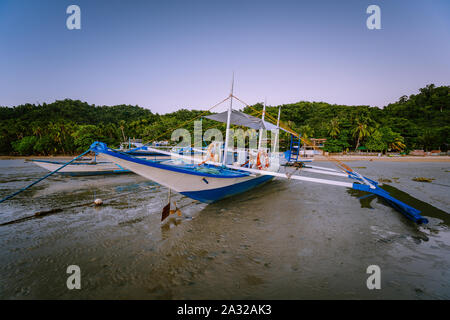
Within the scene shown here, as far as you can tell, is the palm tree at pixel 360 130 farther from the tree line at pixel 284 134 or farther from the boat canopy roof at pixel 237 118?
the boat canopy roof at pixel 237 118

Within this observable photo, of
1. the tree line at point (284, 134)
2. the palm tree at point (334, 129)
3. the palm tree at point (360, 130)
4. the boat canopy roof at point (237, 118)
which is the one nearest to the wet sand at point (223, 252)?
the boat canopy roof at point (237, 118)

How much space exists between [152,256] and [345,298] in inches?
141

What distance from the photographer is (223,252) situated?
416 centimetres

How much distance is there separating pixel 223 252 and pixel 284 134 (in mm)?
51472

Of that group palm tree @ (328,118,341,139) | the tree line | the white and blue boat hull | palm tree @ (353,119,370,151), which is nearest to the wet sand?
the white and blue boat hull

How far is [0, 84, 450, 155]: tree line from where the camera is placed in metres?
41.6

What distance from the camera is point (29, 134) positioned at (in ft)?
144

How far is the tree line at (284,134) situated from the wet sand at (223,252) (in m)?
28.1

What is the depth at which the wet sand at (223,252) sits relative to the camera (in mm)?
3021

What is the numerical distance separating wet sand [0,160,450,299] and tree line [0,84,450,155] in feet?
92.3

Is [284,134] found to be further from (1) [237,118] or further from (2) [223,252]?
(2) [223,252]

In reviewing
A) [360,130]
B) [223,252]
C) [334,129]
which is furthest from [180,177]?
[360,130]
